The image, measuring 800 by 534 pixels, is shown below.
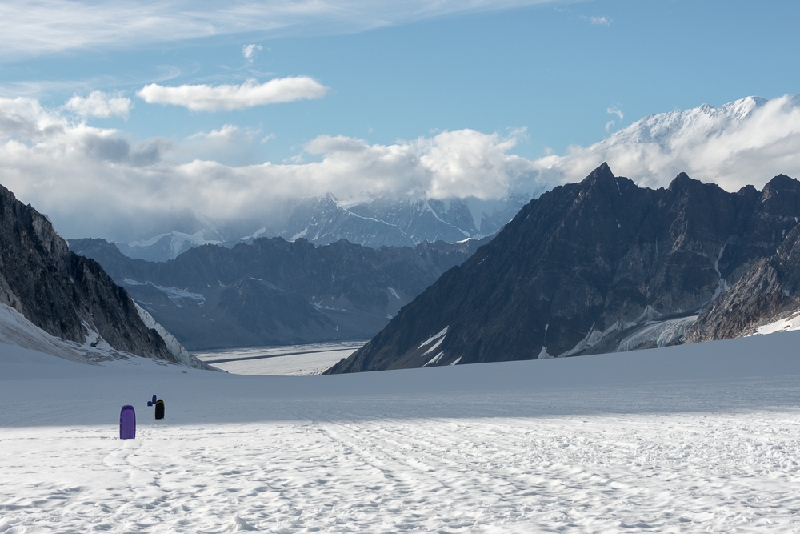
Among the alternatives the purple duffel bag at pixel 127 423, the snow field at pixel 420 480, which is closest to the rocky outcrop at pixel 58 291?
the purple duffel bag at pixel 127 423

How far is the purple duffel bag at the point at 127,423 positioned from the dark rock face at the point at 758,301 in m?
153

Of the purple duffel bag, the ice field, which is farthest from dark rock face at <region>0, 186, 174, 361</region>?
the purple duffel bag

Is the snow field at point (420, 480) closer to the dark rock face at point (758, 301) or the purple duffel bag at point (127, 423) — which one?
the purple duffel bag at point (127, 423)

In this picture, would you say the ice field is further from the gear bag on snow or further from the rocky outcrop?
the rocky outcrop

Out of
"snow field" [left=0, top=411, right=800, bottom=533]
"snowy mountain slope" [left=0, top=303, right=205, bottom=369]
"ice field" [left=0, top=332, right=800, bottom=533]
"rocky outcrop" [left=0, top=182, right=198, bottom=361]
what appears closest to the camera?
"snow field" [left=0, top=411, right=800, bottom=533]

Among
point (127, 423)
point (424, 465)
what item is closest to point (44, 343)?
point (127, 423)

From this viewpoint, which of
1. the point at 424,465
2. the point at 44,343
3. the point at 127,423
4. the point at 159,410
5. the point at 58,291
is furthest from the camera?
the point at 58,291

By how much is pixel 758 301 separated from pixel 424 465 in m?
171

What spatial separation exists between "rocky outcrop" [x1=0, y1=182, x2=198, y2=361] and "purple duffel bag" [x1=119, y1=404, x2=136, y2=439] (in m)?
73.4

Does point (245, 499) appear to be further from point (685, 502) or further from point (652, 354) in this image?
point (652, 354)

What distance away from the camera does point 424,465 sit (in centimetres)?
1242

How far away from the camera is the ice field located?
29.0ft

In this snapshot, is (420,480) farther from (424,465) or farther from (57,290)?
(57,290)

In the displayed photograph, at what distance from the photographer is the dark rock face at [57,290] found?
92.6 metres
